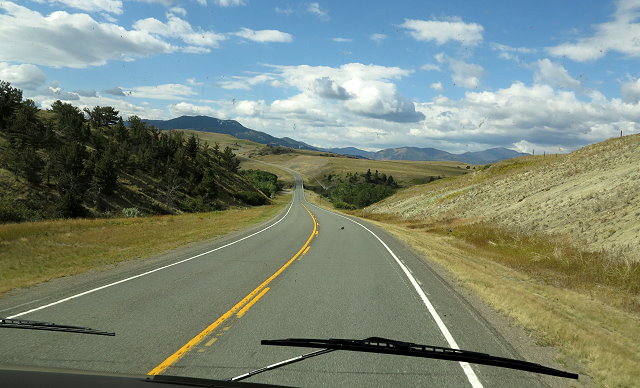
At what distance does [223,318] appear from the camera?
720 centimetres

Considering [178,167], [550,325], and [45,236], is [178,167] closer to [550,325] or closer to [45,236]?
[45,236]

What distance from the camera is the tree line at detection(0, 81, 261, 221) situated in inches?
1822

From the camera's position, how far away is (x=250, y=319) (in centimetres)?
718

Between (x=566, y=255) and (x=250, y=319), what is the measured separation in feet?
49.5

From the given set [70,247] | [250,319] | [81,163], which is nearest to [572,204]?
[250,319]

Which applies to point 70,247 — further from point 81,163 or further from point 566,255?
point 81,163

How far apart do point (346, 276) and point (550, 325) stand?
212 inches

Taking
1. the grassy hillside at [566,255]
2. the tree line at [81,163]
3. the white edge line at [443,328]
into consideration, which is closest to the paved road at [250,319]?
the white edge line at [443,328]

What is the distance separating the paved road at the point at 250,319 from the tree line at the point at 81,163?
32.5 metres

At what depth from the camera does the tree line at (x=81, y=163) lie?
1822 inches

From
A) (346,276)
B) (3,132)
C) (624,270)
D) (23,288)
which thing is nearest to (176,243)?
(23,288)

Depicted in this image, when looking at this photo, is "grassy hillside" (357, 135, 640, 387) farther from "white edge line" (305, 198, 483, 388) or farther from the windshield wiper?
"white edge line" (305, 198, 483, 388)

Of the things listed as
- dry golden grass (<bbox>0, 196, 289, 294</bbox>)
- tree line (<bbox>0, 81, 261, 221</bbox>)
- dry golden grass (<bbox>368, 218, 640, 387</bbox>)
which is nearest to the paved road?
dry golden grass (<bbox>368, 218, 640, 387</bbox>)

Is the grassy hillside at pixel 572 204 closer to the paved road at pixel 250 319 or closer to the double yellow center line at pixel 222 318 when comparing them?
the paved road at pixel 250 319
